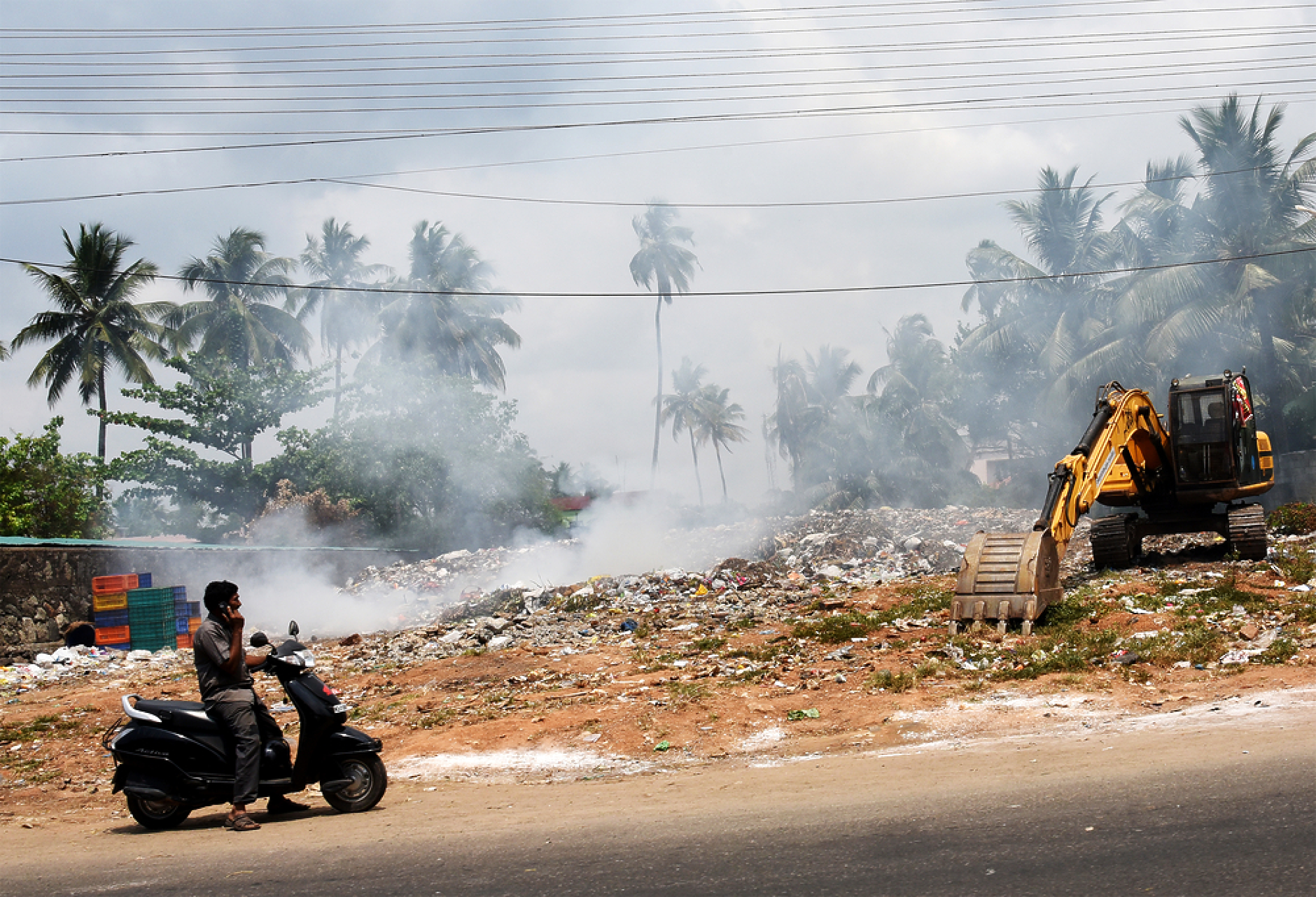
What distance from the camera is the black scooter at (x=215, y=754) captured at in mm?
6031

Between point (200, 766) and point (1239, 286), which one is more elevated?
point (1239, 286)

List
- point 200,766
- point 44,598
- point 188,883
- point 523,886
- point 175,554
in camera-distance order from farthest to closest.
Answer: point 175,554, point 44,598, point 200,766, point 188,883, point 523,886

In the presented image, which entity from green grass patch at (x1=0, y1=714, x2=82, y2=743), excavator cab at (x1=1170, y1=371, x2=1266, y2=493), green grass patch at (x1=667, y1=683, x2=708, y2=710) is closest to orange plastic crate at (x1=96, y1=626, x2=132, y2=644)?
green grass patch at (x1=0, y1=714, x2=82, y2=743)

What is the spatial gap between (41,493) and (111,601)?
9833 mm

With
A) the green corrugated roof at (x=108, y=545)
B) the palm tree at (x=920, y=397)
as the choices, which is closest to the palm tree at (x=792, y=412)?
the palm tree at (x=920, y=397)

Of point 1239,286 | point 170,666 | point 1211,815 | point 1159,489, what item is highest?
point 1239,286

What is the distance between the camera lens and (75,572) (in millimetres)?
18156

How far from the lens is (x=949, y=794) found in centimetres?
554

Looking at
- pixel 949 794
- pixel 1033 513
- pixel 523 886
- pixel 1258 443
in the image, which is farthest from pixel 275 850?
pixel 1033 513

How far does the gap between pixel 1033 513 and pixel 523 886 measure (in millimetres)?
27520

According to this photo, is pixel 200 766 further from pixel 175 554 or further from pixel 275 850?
pixel 175 554

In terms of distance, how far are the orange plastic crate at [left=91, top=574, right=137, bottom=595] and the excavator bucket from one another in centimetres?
1456

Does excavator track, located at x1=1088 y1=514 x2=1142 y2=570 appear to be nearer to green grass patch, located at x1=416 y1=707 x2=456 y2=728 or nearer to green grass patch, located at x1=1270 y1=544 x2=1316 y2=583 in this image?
green grass patch, located at x1=1270 y1=544 x2=1316 y2=583

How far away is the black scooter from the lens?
6031mm
